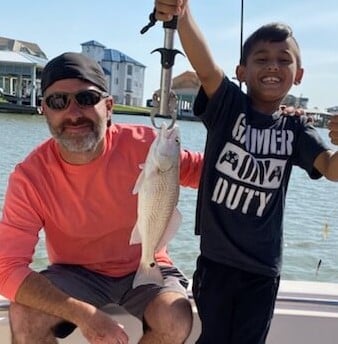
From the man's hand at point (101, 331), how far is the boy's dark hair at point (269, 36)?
122cm

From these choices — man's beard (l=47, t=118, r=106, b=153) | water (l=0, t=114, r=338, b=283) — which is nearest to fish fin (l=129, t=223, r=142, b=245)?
man's beard (l=47, t=118, r=106, b=153)

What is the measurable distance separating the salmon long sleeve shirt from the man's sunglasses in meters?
0.25

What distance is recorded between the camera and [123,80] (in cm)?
4422

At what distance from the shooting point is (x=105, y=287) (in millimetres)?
2551

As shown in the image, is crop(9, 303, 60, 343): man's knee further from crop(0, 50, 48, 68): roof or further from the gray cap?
crop(0, 50, 48, 68): roof

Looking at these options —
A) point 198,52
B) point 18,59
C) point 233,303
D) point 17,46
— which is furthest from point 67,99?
point 17,46

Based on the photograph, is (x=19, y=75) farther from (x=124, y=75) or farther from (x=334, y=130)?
(x=334, y=130)

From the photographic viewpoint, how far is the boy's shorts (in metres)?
2.43

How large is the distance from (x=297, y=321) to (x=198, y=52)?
1410 mm

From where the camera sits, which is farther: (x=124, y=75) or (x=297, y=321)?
(x=124, y=75)

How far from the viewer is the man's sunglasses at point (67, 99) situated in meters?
2.40

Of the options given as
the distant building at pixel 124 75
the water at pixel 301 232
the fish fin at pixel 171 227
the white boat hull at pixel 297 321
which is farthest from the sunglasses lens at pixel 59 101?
the distant building at pixel 124 75

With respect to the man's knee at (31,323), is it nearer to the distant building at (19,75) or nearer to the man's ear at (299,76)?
the man's ear at (299,76)

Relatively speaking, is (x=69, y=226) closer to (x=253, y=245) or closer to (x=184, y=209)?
(x=253, y=245)
